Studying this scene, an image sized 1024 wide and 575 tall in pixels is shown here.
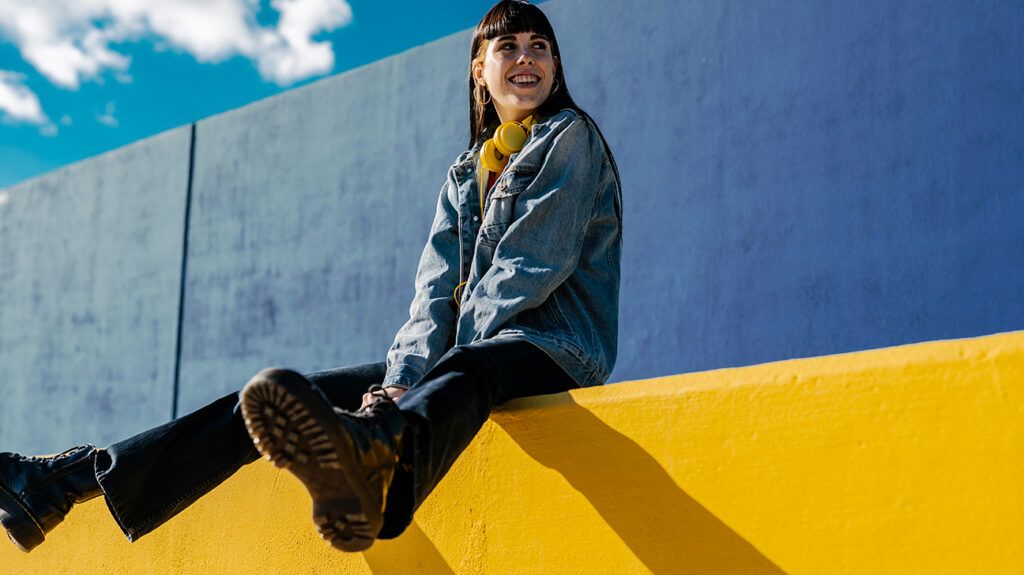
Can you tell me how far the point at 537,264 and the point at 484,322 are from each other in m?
0.15

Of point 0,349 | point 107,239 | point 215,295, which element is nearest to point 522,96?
point 215,295

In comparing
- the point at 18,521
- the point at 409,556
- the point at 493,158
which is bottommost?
the point at 409,556

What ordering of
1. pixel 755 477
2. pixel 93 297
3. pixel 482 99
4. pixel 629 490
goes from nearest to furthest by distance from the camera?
pixel 755 477 < pixel 629 490 < pixel 482 99 < pixel 93 297

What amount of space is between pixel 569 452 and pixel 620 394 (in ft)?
0.45

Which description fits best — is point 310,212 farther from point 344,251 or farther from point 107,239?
point 107,239

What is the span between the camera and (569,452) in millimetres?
1594

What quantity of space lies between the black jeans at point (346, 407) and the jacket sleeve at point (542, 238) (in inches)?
4.4

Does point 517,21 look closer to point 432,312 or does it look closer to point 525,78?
point 525,78

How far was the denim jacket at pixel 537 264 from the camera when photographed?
71.4 inches

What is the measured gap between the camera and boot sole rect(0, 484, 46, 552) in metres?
1.87

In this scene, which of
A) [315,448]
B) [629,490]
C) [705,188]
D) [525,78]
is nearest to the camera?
[315,448]

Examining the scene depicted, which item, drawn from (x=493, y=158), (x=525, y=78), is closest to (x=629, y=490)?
(x=493, y=158)

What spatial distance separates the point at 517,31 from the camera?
2.21 metres

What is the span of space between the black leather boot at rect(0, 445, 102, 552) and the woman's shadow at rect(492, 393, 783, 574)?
91 cm
